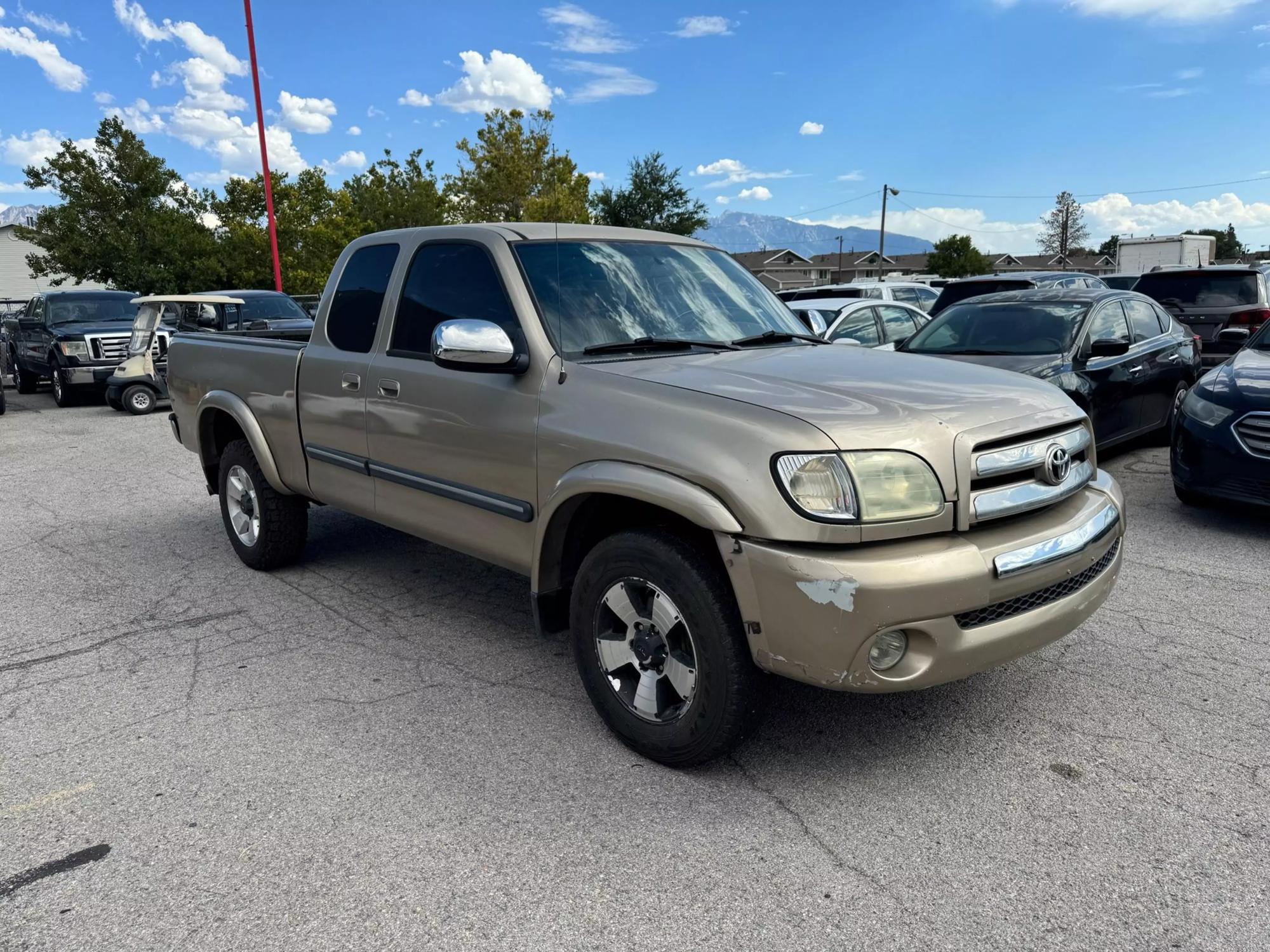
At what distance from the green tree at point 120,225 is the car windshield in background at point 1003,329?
27.8 m

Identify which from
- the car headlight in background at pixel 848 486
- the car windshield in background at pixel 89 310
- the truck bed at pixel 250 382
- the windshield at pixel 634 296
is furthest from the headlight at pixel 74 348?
the car headlight in background at pixel 848 486

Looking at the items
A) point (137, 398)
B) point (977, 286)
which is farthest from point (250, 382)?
point (977, 286)

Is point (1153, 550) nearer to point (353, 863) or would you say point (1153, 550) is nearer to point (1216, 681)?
point (1216, 681)

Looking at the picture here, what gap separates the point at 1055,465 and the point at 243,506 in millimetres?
4584

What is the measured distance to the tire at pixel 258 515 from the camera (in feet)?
17.5

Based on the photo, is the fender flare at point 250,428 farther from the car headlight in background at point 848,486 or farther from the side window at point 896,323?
the side window at point 896,323

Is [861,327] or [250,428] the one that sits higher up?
[861,327]

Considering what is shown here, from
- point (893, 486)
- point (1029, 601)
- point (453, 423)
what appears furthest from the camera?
point (453, 423)

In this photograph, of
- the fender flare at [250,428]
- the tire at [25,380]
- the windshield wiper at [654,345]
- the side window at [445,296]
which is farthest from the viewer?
the tire at [25,380]

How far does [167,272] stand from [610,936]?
32583mm

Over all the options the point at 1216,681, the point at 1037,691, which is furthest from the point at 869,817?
the point at 1216,681

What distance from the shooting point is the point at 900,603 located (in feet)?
8.64

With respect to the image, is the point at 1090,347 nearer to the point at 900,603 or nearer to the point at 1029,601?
the point at 1029,601

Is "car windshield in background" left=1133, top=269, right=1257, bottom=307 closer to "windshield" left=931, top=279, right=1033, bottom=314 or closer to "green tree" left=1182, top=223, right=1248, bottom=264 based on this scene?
"windshield" left=931, top=279, right=1033, bottom=314
